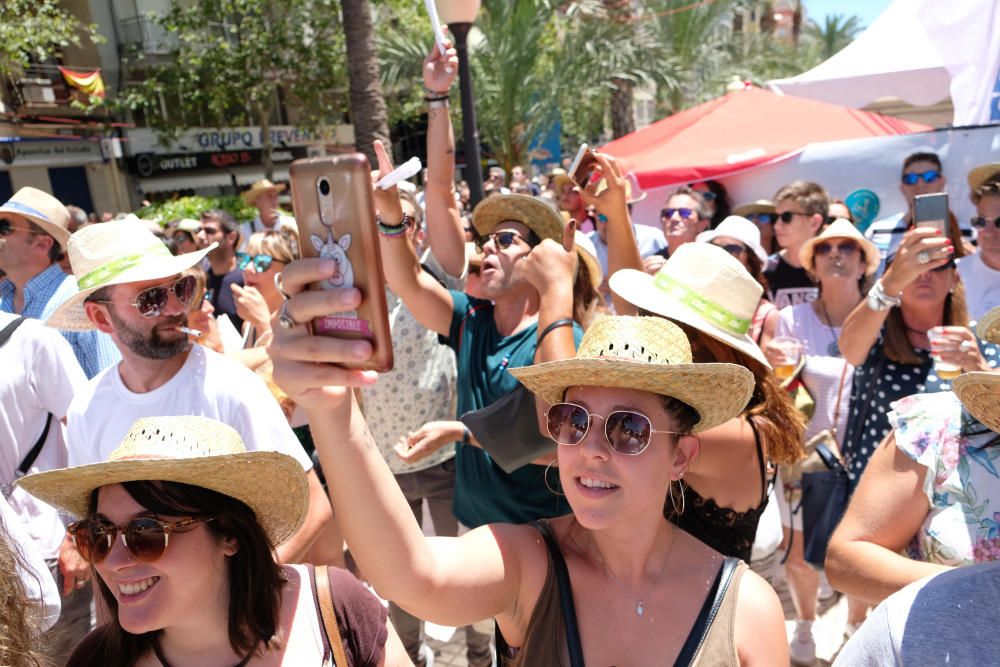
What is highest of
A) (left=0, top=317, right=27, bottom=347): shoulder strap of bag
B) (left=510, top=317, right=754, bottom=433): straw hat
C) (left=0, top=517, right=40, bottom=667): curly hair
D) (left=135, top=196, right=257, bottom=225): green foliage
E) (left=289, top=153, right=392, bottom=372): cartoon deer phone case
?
(left=289, top=153, right=392, bottom=372): cartoon deer phone case

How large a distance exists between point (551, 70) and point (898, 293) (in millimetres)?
18826

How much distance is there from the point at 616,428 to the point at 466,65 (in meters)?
4.77

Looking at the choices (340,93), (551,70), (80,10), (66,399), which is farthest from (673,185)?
(80,10)

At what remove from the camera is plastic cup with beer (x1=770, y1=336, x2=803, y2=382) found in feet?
11.3

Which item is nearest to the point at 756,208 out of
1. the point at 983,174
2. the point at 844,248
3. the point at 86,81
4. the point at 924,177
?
the point at 924,177

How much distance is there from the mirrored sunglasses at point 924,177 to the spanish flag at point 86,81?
70.1ft

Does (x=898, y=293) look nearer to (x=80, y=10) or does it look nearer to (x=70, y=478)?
(x=70, y=478)

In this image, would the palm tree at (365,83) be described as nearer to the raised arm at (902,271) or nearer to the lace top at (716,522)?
the raised arm at (902,271)

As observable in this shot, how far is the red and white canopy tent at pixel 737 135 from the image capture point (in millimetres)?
7754

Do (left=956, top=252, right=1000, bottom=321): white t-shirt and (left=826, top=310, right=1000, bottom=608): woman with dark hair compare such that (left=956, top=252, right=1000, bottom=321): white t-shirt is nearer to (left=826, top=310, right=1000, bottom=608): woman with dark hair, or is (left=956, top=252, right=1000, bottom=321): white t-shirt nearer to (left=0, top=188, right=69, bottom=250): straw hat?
(left=826, top=310, right=1000, bottom=608): woman with dark hair

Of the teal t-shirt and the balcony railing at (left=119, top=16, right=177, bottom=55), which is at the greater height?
the balcony railing at (left=119, top=16, right=177, bottom=55)

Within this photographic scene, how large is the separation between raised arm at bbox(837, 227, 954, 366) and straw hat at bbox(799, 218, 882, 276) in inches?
32.1

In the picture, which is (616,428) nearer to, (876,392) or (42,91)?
(876,392)

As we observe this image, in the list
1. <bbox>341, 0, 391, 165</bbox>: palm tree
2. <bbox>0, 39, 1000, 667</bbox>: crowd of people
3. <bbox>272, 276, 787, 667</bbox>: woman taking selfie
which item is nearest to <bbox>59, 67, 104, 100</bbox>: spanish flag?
<bbox>341, 0, 391, 165</bbox>: palm tree
